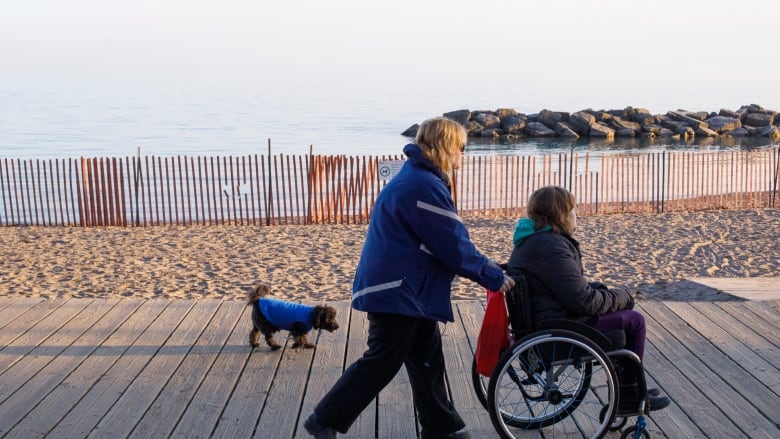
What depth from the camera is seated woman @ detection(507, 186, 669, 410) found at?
11.6ft

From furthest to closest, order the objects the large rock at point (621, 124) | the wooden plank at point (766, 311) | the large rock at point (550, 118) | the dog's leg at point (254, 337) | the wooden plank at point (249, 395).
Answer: the large rock at point (550, 118) → the large rock at point (621, 124) → the wooden plank at point (766, 311) → the dog's leg at point (254, 337) → the wooden plank at point (249, 395)

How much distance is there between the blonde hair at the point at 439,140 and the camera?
132 inches

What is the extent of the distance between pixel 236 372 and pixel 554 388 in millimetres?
1856

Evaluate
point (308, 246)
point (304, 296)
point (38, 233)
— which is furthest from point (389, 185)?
point (38, 233)

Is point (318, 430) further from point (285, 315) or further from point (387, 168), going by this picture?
point (387, 168)

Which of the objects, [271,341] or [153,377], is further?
[271,341]

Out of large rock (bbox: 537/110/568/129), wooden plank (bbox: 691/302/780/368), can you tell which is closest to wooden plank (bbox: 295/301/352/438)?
wooden plank (bbox: 691/302/780/368)

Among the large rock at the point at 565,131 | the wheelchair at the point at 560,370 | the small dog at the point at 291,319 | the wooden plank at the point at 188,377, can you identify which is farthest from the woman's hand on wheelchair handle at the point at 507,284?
the large rock at the point at 565,131

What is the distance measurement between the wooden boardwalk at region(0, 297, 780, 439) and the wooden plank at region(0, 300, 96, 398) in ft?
0.04

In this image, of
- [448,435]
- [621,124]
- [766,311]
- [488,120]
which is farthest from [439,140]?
[621,124]

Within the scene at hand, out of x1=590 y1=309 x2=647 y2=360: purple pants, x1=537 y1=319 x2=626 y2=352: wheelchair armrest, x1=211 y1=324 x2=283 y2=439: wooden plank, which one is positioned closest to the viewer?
x1=537 y1=319 x2=626 y2=352: wheelchair armrest

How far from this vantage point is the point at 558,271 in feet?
11.6

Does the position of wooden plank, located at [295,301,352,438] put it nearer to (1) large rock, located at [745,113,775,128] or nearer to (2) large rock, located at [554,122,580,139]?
(2) large rock, located at [554,122,580,139]

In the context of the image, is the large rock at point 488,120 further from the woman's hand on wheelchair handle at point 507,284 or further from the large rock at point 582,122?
the woman's hand on wheelchair handle at point 507,284
